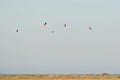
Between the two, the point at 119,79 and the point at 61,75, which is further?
the point at 61,75

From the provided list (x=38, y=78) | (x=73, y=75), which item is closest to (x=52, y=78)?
(x=38, y=78)

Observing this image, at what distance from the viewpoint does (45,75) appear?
108m

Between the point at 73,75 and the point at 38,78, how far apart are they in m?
12.7

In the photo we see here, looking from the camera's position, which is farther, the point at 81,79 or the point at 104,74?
the point at 104,74

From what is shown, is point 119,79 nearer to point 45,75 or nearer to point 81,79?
point 81,79

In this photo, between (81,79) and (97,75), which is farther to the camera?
(97,75)

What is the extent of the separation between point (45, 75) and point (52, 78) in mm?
7330

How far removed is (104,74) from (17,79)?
2367cm

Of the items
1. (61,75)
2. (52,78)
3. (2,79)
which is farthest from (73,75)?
(2,79)

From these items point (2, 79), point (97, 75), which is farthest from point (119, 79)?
point (2, 79)

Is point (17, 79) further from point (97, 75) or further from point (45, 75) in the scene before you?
point (97, 75)

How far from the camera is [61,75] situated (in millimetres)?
109938

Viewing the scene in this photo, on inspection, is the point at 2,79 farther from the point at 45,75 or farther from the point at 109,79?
the point at 109,79

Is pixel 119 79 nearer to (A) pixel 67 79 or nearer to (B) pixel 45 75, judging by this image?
(A) pixel 67 79
